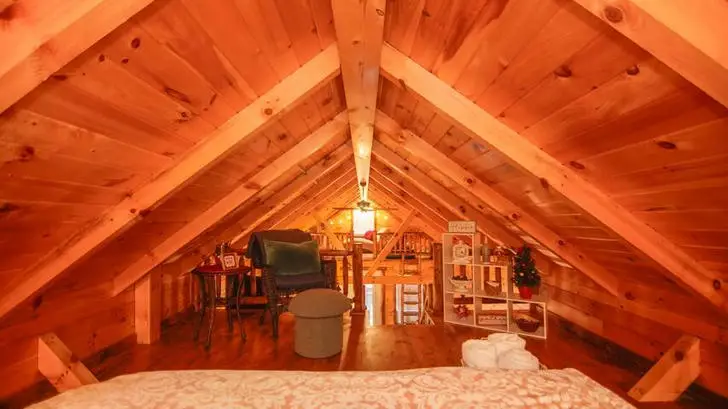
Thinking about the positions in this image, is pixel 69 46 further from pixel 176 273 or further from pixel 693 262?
pixel 176 273

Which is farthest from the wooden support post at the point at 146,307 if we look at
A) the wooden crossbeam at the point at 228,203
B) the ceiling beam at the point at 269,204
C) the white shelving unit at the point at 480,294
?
the white shelving unit at the point at 480,294

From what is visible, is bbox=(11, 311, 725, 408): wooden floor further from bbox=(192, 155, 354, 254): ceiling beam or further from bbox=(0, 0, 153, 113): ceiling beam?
bbox=(0, 0, 153, 113): ceiling beam

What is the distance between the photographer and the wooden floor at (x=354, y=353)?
10.5 feet

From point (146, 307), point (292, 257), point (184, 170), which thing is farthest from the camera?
point (292, 257)

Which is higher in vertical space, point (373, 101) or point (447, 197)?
point (373, 101)

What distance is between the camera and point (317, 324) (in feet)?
11.6

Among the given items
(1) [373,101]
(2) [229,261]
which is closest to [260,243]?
(2) [229,261]

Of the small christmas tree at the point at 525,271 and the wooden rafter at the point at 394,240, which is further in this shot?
the wooden rafter at the point at 394,240

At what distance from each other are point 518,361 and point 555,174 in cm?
102

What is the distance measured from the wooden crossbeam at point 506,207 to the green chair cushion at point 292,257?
5.69 ft

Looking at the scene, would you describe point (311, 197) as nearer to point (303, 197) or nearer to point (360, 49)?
point (303, 197)

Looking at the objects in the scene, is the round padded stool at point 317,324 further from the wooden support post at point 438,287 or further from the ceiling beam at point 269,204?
the wooden support post at point 438,287

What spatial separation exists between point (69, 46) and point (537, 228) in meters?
3.35

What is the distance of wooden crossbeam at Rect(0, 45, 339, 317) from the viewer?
2.24m
